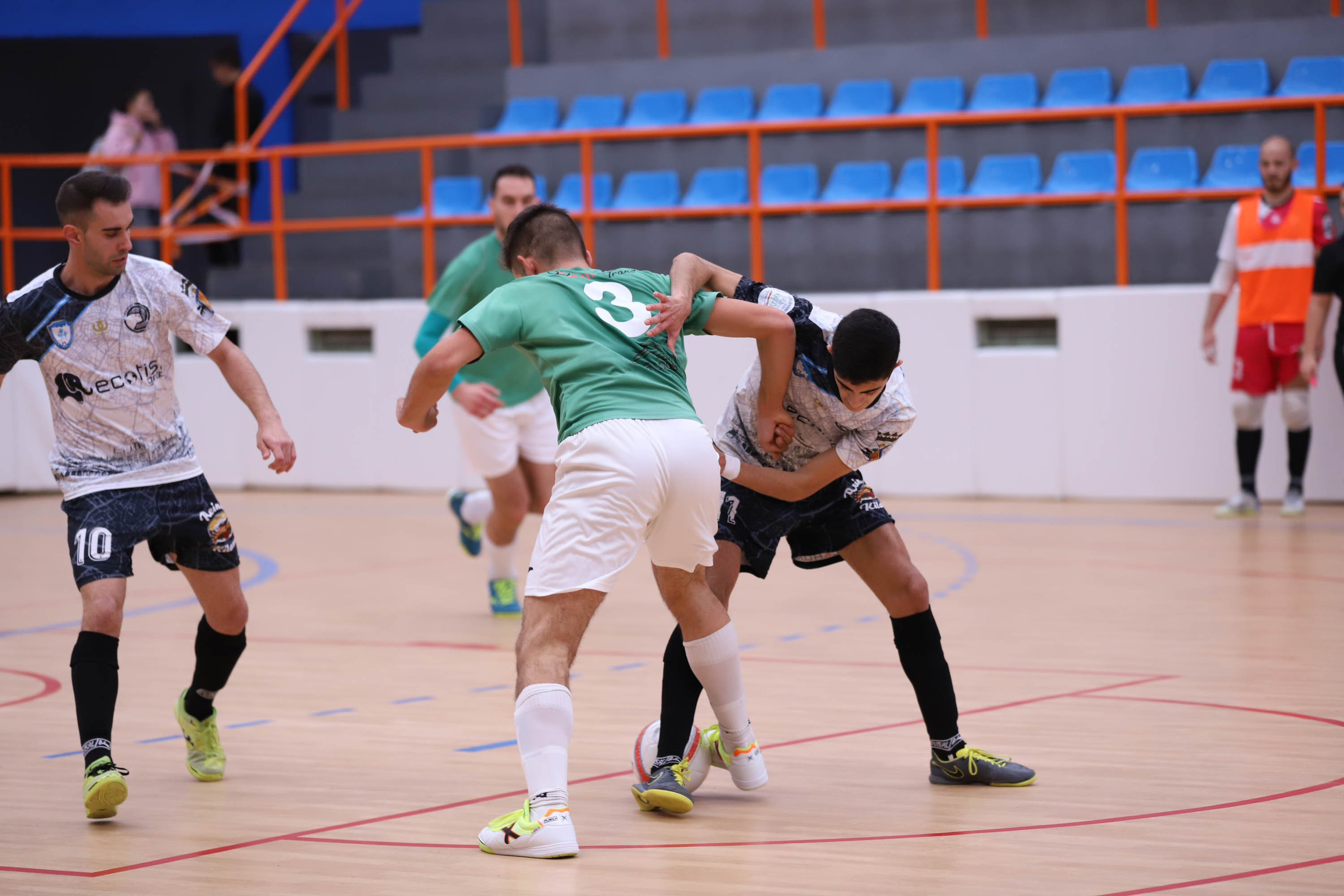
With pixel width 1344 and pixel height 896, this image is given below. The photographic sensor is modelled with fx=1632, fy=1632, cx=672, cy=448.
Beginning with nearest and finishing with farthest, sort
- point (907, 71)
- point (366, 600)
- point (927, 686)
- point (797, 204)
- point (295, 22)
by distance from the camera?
Answer: point (927, 686), point (366, 600), point (797, 204), point (907, 71), point (295, 22)

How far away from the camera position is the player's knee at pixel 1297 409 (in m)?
10.5

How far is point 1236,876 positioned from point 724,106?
11.9 m

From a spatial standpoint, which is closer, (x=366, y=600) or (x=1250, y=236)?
(x=366, y=600)

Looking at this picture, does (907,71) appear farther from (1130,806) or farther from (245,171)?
(1130,806)

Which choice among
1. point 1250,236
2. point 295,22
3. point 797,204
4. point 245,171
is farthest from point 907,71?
point 295,22

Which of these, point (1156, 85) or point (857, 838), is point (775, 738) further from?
point (1156, 85)

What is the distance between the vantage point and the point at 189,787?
191 inches

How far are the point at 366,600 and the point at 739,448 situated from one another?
13.7 ft

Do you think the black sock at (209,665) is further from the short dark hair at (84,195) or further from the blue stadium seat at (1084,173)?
the blue stadium seat at (1084,173)

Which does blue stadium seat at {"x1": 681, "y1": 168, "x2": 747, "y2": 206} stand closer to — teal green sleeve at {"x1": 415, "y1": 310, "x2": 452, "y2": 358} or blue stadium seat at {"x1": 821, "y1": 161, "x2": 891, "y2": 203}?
blue stadium seat at {"x1": 821, "y1": 161, "x2": 891, "y2": 203}

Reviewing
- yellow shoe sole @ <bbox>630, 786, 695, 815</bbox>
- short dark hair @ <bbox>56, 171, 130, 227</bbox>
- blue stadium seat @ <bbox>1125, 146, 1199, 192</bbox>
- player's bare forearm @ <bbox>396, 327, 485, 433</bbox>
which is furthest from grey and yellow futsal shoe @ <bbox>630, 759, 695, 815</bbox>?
blue stadium seat @ <bbox>1125, 146, 1199, 192</bbox>

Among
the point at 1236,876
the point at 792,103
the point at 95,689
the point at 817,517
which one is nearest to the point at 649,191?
the point at 792,103

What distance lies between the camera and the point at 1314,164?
11.9 metres

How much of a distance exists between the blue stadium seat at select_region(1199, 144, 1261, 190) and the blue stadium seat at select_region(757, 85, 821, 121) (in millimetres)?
3562
